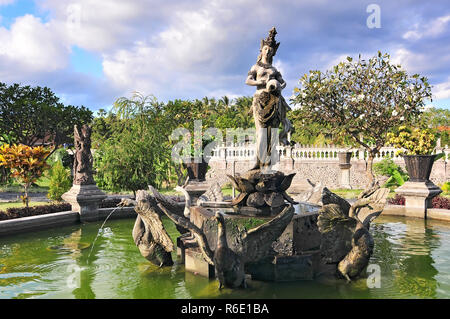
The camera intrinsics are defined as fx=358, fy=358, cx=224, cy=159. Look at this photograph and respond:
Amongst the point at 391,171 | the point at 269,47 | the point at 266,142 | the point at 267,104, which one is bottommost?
the point at 391,171

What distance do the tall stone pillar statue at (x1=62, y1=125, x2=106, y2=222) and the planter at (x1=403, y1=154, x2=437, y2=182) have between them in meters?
9.57

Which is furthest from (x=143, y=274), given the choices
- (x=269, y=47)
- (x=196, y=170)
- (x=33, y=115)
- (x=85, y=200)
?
(x=33, y=115)

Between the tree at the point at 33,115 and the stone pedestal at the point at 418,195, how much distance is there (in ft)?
80.9

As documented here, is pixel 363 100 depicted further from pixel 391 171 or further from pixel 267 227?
pixel 267 227

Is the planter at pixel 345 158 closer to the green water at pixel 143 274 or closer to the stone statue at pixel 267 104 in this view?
the green water at pixel 143 274

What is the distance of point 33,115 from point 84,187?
1860 cm

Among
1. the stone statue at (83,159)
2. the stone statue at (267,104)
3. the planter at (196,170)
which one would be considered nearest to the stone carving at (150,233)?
the stone statue at (267,104)

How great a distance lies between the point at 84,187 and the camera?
1098cm

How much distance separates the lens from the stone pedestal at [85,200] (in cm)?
1077

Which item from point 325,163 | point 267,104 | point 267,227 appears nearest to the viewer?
point 267,227

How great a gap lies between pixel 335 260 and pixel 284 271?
2.70ft

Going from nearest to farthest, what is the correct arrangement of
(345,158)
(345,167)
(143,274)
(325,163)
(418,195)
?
(143,274) → (418,195) → (345,158) → (345,167) → (325,163)
